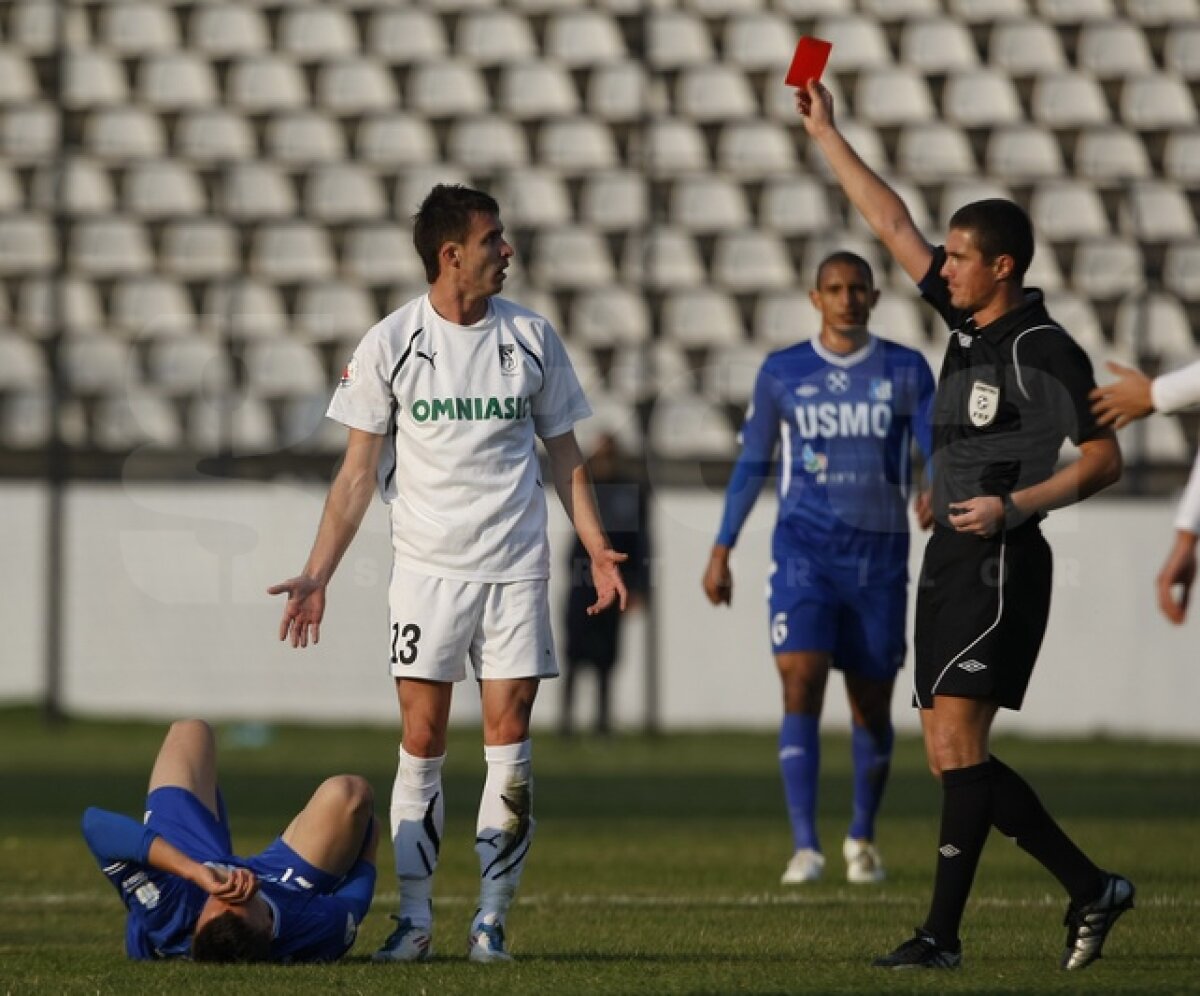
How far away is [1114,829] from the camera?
1178 centimetres

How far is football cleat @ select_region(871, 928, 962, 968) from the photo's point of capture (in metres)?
6.30

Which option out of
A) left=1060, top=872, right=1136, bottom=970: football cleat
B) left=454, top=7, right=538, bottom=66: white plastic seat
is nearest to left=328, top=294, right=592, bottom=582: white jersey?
left=1060, top=872, right=1136, bottom=970: football cleat

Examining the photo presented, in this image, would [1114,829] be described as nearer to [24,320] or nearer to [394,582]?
[394,582]

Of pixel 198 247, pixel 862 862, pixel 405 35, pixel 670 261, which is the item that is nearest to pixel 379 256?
pixel 198 247

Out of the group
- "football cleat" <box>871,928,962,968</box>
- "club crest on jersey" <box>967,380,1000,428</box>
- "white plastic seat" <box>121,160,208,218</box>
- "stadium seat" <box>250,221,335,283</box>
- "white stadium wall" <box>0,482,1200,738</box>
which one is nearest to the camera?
"football cleat" <box>871,928,962,968</box>

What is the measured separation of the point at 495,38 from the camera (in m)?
25.8

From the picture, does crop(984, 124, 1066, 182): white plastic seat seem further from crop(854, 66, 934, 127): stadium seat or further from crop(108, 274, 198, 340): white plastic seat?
crop(108, 274, 198, 340): white plastic seat

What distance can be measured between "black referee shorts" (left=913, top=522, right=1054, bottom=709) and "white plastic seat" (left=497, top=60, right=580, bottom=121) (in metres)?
19.4

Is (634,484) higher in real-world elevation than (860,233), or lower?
lower

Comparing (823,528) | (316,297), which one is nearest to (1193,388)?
(823,528)

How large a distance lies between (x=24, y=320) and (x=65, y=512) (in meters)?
3.65

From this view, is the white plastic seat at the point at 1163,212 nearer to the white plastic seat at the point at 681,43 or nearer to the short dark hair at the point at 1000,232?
the white plastic seat at the point at 681,43

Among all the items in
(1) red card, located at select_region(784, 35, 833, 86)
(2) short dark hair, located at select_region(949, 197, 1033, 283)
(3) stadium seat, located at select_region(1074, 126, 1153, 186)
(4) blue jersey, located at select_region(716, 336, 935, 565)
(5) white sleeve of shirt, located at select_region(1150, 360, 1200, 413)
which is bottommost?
(4) blue jersey, located at select_region(716, 336, 935, 565)

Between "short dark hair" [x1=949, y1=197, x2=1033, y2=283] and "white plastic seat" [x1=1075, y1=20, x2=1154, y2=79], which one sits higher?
"white plastic seat" [x1=1075, y1=20, x2=1154, y2=79]
